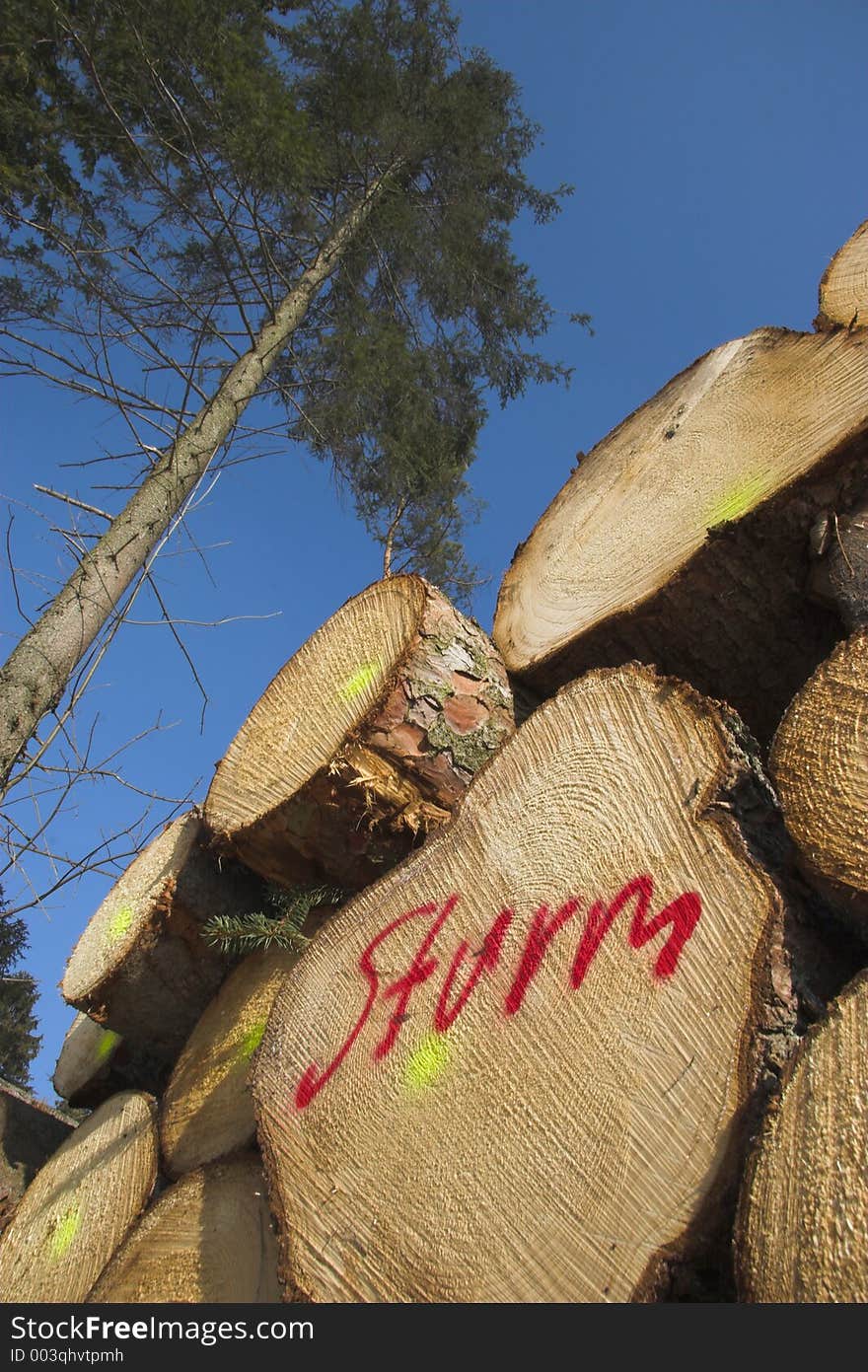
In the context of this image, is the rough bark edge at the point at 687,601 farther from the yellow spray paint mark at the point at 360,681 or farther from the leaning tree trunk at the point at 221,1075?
the leaning tree trunk at the point at 221,1075

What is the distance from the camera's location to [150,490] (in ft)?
13.0

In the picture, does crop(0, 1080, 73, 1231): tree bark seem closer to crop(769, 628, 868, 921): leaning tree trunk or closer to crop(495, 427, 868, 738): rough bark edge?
crop(495, 427, 868, 738): rough bark edge

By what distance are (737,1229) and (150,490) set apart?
3.74 m

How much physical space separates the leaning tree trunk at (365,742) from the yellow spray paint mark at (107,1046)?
0.83 metres

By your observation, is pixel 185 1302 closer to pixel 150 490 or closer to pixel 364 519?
pixel 150 490

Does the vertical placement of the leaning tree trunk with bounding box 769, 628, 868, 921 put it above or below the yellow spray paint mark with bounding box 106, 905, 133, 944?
below

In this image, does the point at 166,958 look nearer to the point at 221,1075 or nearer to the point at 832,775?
the point at 221,1075

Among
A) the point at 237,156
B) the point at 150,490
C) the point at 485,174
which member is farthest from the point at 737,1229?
the point at 485,174

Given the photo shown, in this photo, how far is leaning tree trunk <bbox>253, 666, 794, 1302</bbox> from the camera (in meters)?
0.97

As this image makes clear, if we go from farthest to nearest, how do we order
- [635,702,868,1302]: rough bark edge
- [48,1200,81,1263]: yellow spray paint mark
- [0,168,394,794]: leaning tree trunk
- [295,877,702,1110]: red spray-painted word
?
[0,168,394,794]: leaning tree trunk → [48,1200,81,1263]: yellow spray paint mark → [295,877,702,1110]: red spray-painted word → [635,702,868,1302]: rough bark edge

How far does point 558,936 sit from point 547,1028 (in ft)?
0.38

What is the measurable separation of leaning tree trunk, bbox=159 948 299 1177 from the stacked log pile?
0.01m

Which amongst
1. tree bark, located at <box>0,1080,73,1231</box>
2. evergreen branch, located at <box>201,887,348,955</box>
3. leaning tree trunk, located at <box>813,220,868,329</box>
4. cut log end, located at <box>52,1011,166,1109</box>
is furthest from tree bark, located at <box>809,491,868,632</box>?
tree bark, located at <box>0,1080,73,1231</box>

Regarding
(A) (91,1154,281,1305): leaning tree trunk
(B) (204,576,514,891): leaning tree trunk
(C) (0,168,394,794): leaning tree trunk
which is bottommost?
(A) (91,1154,281,1305): leaning tree trunk
